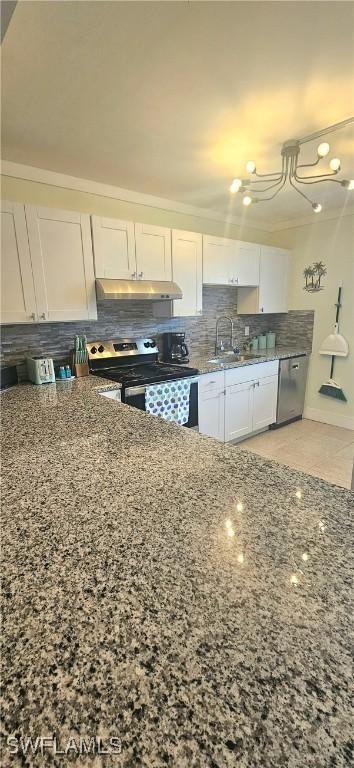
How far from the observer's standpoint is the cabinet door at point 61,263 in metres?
2.22

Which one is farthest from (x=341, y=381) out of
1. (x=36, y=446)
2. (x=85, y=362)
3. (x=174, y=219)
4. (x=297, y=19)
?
(x=36, y=446)

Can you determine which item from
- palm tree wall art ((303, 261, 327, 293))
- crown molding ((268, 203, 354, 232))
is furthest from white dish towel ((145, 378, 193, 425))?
crown molding ((268, 203, 354, 232))

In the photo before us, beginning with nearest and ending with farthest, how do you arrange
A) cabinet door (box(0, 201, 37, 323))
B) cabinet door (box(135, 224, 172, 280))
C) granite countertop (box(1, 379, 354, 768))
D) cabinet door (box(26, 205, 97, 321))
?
1. granite countertop (box(1, 379, 354, 768))
2. cabinet door (box(0, 201, 37, 323))
3. cabinet door (box(26, 205, 97, 321))
4. cabinet door (box(135, 224, 172, 280))

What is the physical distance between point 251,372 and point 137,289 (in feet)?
4.94

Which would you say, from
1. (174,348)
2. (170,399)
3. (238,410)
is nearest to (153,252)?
(174,348)

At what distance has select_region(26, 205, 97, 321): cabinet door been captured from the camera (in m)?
2.22

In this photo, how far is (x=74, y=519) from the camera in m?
0.79

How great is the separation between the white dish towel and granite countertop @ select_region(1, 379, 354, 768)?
4.93 feet

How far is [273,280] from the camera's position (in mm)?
4109

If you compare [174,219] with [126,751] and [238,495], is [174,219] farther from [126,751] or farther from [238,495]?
[126,751]

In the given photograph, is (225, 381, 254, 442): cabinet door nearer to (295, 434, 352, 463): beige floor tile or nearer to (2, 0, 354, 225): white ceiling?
(295, 434, 352, 463): beige floor tile

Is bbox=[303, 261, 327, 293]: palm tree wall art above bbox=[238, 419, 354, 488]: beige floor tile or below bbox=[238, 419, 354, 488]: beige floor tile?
above

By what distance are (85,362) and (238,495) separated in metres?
2.05

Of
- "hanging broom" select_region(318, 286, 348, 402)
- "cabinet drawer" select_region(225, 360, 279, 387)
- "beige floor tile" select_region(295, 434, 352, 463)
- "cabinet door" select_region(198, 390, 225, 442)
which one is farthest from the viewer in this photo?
→ "hanging broom" select_region(318, 286, 348, 402)
